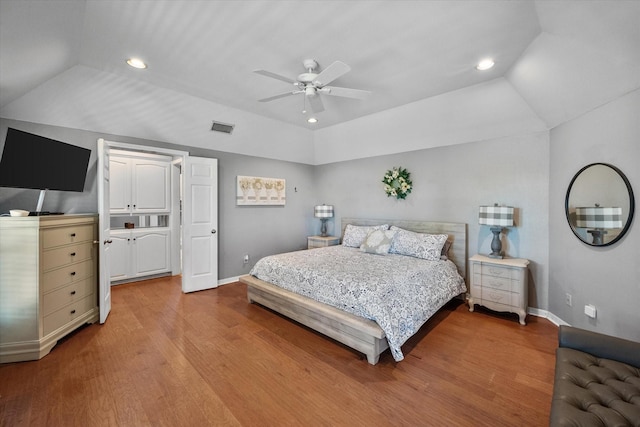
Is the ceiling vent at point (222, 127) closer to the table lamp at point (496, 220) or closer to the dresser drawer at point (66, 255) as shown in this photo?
the dresser drawer at point (66, 255)

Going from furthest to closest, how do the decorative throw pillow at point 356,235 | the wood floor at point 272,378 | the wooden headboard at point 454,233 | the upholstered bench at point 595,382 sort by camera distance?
the decorative throw pillow at point 356,235
the wooden headboard at point 454,233
the wood floor at point 272,378
the upholstered bench at point 595,382

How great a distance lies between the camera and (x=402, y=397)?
192 centimetres

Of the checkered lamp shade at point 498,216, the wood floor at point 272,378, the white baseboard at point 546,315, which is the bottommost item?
the wood floor at point 272,378

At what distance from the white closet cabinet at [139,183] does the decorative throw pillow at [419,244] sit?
14.0ft

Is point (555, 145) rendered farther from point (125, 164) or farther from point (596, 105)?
point (125, 164)

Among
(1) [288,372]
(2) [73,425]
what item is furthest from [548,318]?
(2) [73,425]

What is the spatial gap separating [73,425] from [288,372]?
1.39 m

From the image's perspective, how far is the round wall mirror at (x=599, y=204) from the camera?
227cm

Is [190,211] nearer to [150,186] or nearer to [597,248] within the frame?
[150,186]

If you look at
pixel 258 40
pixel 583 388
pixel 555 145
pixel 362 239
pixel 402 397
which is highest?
→ pixel 258 40

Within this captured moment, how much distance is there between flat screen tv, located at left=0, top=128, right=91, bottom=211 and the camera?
2309mm

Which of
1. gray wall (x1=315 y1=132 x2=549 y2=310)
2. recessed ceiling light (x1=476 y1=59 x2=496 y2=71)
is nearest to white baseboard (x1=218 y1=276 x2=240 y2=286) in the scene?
gray wall (x1=315 y1=132 x2=549 y2=310)

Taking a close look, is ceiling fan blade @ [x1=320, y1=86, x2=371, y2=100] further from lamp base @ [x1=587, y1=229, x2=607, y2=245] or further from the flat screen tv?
the flat screen tv

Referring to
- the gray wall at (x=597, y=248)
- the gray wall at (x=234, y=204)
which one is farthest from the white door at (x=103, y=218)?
the gray wall at (x=597, y=248)
